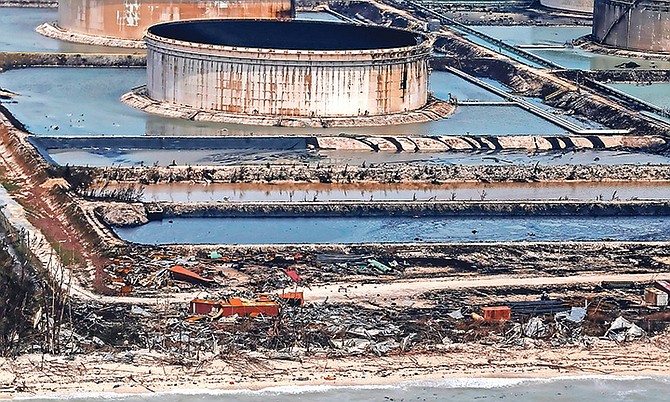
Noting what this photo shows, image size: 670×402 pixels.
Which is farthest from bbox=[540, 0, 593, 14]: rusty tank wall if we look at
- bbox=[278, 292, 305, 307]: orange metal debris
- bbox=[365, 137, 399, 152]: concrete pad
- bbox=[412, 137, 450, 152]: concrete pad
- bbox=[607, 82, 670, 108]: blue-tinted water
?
bbox=[278, 292, 305, 307]: orange metal debris

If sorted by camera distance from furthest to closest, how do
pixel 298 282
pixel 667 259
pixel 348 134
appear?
pixel 348 134 → pixel 667 259 → pixel 298 282

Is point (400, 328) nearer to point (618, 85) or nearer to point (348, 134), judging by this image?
point (348, 134)

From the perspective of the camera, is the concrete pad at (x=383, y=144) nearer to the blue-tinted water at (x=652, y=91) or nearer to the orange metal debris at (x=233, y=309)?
the blue-tinted water at (x=652, y=91)

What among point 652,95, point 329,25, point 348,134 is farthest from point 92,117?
point 652,95

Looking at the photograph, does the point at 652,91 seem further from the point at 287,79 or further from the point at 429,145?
the point at 429,145

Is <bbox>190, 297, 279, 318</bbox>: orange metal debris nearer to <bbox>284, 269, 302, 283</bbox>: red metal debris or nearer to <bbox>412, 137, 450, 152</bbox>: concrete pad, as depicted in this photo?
<bbox>284, 269, 302, 283</bbox>: red metal debris

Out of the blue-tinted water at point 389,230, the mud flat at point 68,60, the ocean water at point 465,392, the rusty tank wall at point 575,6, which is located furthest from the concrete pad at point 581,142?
the rusty tank wall at point 575,6

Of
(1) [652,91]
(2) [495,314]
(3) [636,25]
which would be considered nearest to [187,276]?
(2) [495,314]
